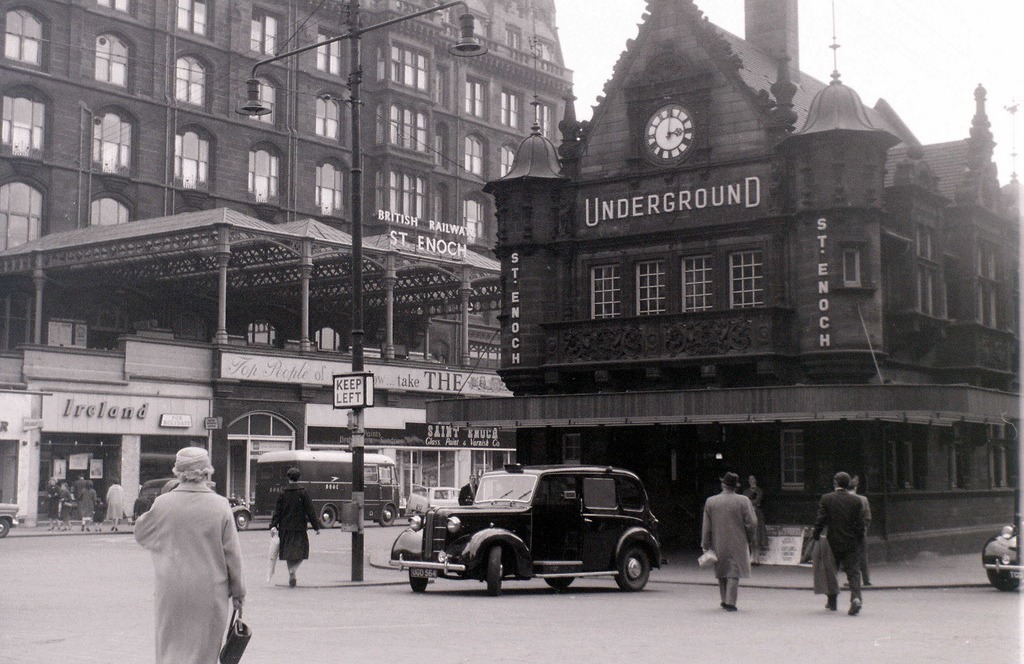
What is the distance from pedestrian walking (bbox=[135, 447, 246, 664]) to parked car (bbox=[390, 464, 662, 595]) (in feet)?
35.0

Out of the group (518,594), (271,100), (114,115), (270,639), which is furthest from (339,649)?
(271,100)

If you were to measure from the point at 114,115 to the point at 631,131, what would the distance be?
33441 mm

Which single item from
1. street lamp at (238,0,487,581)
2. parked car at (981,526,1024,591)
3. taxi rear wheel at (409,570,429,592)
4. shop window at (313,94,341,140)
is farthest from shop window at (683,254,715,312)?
shop window at (313,94,341,140)

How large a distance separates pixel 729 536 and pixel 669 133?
15292 mm

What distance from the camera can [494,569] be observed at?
18844 millimetres

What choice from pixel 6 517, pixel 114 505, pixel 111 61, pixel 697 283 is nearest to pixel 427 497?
pixel 114 505

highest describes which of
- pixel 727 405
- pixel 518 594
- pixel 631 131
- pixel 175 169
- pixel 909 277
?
pixel 175 169

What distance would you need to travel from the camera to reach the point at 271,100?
64.0m

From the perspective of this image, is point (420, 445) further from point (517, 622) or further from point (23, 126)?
point (517, 622)

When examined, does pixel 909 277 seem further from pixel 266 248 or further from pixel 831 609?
pixel 266 248

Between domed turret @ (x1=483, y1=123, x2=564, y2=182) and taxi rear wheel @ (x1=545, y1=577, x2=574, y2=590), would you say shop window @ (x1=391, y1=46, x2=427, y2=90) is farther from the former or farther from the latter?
A: taxi rear wheel @ (x1=545, y1=577, x2=574, y2=590)

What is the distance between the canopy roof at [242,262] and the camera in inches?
1903

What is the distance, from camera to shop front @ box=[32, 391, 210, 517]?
44.8 meters

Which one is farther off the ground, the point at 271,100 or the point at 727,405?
the point at 271,100
